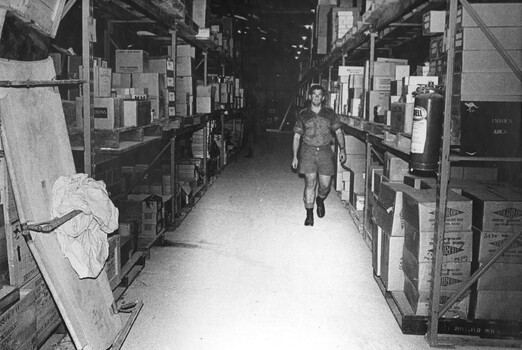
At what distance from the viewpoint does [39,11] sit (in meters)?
2.52

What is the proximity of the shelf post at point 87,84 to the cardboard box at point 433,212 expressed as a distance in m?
2.24

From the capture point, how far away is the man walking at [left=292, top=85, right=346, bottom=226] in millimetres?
6270

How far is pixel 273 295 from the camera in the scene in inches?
157

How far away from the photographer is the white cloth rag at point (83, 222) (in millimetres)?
2545

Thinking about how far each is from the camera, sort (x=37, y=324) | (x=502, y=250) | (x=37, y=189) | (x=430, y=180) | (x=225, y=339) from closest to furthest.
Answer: (x=37, y=189)
(x=37, y=324)
(x=502, y=250)
(x=225, y=339)
(x=430, y=180)

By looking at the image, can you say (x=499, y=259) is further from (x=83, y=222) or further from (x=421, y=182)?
(x=83, y=222)

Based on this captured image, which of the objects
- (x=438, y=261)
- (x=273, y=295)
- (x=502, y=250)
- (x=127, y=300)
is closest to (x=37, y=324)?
(x=127, y=300)

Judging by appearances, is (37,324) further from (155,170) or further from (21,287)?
(155,170)

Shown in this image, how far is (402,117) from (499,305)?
5.10ft

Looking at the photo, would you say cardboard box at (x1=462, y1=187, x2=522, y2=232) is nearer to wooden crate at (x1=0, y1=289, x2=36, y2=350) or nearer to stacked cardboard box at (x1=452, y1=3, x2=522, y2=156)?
stacked cardboard box at (x1=452, y1=3, x2=522, y2=156)

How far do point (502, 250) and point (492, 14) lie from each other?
1514 mm

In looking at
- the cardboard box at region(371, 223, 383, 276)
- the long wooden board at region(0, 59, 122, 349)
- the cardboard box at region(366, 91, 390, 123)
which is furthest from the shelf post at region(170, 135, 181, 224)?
the long wooden board at region(0, 59, 122, 349)

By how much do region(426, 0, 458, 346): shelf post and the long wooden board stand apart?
6.81ft

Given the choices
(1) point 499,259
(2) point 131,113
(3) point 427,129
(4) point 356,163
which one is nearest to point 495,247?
(1) point 499,259
